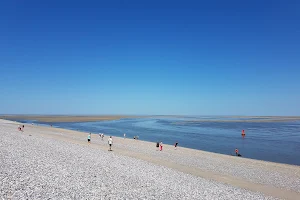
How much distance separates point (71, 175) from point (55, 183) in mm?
1935

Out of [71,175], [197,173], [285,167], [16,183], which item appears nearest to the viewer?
[16,183]

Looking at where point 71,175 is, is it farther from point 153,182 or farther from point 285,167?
point 285,167

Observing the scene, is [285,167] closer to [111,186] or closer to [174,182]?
[174,182]

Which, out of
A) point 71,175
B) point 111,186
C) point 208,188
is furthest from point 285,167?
point 71,175

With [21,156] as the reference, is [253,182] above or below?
below

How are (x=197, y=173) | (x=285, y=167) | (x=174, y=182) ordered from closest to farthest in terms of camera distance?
(x=174, y=182), (x=197, y=173), (x=285, y=167)

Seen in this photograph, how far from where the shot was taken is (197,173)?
19656 mm

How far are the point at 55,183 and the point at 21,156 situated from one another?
7.08 meters

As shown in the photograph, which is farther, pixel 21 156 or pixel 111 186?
pixel 21 156

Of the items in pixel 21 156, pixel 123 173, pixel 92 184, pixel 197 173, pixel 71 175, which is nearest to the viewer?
pixel 92 184

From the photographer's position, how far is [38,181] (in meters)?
12.1

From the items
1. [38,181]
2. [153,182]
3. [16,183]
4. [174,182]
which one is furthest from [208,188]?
[16,183]

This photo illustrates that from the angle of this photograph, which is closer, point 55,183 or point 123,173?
point 55,183

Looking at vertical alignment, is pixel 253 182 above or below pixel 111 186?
below
